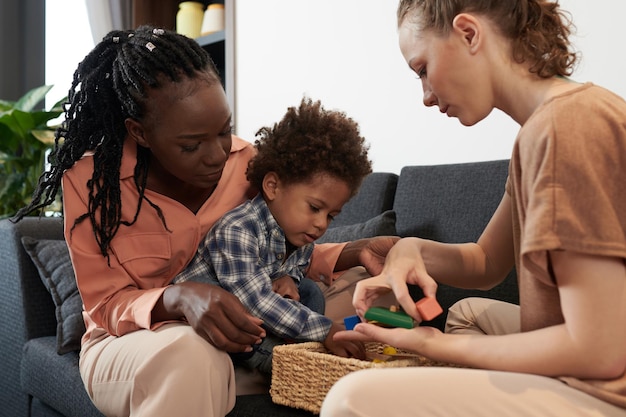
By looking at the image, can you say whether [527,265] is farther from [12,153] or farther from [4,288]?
[12,153]

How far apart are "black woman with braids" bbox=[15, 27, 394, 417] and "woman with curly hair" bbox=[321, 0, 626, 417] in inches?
14.0

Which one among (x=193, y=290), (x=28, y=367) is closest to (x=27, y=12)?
(x=28, y=367)

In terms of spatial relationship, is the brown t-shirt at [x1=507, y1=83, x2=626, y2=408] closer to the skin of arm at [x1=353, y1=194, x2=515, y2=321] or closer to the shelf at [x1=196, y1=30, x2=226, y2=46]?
the skin of arm at [x1=353, y1=194, x2=515, y2=321]

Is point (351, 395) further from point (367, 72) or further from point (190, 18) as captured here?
point (190, 18)

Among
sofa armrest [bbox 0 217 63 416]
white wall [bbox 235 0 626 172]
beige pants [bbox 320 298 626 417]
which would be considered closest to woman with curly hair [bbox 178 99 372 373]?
beige pants [bbox 320 298 626 417]

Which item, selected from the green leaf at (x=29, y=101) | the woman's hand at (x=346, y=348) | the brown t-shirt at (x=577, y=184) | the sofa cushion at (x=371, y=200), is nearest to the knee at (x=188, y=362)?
the woman's hand at (x=346, y=348)

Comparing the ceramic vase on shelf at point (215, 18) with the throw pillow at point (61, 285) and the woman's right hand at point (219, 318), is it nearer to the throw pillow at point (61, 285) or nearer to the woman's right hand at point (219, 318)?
the throw pillow at point (61, 285)

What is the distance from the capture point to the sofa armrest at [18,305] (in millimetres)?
2389

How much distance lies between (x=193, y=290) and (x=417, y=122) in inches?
56.3

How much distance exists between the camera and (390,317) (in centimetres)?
115

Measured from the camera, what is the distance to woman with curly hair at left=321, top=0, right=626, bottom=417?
0.90 metres

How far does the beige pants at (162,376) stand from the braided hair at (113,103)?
25 centimetres

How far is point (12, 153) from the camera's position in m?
3.60

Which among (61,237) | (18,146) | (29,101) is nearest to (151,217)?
(61,237)
